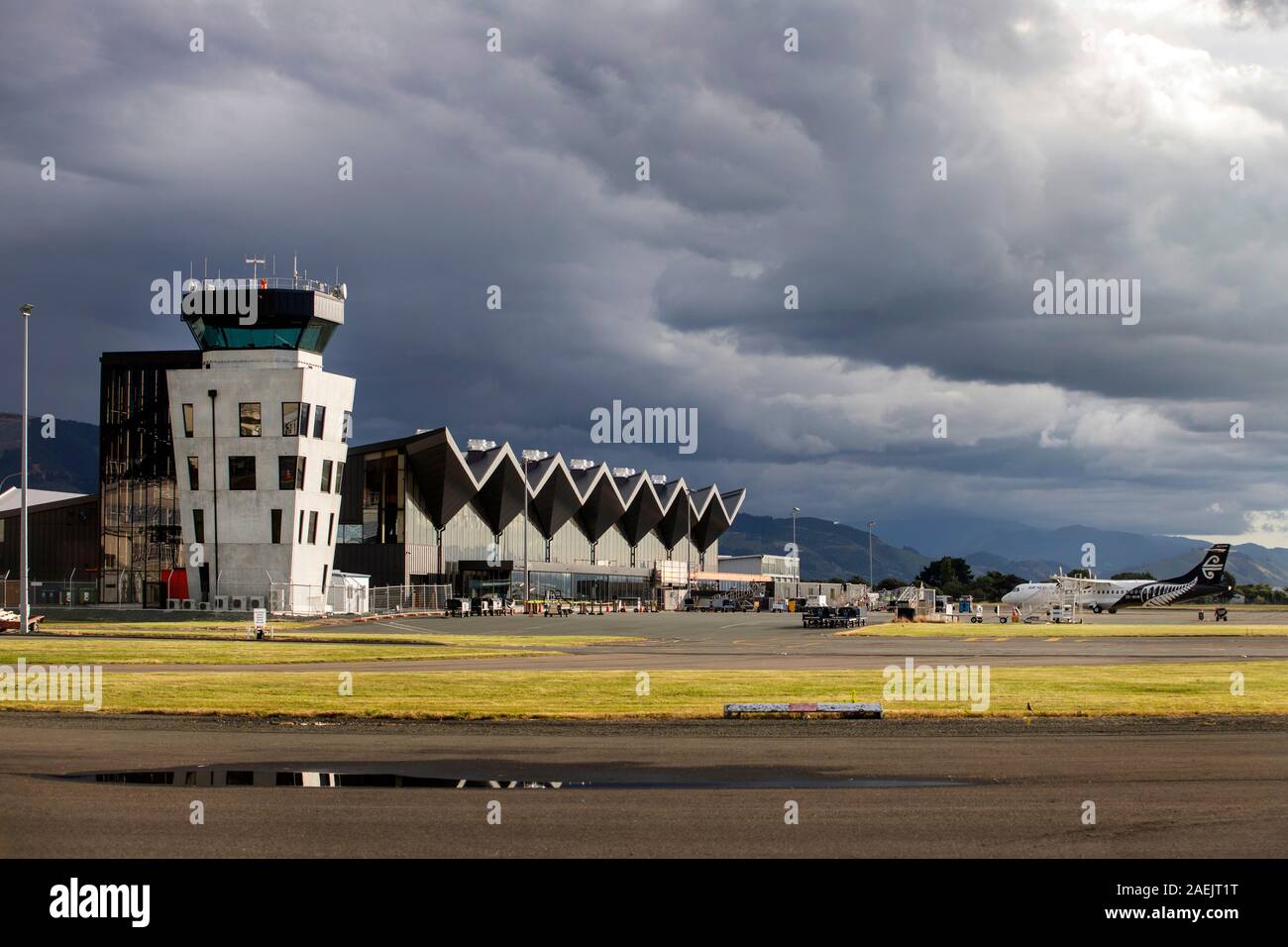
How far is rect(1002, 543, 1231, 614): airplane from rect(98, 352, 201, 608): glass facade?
246 feet

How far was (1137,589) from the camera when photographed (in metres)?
118

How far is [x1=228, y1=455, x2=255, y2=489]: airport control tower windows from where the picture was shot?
3179 inches

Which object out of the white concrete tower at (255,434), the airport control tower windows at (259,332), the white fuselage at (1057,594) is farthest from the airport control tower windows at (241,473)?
the white fuselage at (1057,594)

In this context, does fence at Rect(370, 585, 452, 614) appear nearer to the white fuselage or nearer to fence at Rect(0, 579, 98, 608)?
fence at Rect(0, 579, 98, 608)

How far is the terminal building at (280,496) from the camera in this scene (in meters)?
80.1

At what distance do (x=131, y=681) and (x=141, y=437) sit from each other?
74469 millimetres

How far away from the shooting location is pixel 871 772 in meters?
16.4

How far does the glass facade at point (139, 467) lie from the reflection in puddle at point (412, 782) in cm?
8743

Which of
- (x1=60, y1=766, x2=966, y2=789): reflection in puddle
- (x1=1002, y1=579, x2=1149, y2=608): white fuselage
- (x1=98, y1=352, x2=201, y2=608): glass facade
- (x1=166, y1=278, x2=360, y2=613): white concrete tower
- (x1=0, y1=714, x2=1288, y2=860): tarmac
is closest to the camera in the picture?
(x1=0, y1=714, x2=1288, y2=860): tarmac

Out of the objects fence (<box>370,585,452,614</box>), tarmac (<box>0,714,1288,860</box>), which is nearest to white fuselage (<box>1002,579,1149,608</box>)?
fence (<box>370,585,452,614</box>)

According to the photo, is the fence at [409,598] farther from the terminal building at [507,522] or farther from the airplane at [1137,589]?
the airplane at [1137,589]

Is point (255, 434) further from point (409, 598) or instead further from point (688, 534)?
point (688, 534)

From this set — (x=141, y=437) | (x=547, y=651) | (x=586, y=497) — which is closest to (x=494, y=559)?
(x=586, y=497)
